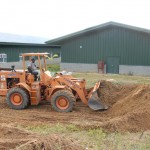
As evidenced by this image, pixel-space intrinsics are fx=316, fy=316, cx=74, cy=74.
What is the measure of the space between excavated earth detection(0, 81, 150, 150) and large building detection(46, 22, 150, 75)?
14045 millimetres

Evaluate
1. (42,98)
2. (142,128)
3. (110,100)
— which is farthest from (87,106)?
(142,128)

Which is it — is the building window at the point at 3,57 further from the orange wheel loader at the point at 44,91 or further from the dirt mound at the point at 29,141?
the dirt mound at the point at 29,141

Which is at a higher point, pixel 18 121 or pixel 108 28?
pixel 108 28

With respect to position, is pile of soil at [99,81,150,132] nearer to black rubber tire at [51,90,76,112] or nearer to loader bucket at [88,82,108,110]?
loader bucket at [88,82,108,110]

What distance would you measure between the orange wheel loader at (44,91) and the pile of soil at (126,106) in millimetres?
603

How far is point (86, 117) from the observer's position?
10852 millimetres

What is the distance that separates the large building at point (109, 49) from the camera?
2691cm

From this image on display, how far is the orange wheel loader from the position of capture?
1169 cm

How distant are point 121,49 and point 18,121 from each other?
1891 cm

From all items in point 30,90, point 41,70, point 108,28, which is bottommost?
point 30,90

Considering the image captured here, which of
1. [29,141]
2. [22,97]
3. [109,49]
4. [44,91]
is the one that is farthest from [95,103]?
[109,49]

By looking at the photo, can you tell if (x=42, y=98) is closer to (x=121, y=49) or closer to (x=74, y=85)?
(x=74, y=85)

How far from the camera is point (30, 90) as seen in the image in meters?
12.2

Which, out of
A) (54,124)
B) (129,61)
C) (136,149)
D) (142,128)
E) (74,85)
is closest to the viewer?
(136,149)
